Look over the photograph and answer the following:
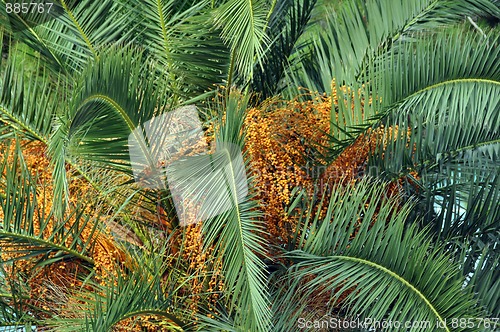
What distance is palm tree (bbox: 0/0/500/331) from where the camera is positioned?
4.51 m

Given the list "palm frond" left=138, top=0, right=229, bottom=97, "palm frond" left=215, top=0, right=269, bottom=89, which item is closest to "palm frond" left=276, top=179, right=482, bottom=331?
"palm frond" left=215, top=0, right=269, bottom=89

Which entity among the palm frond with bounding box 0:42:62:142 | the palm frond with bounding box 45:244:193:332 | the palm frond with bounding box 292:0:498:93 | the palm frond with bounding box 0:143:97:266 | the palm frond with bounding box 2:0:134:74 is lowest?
the palm frond with bounding box 45:244:193:332

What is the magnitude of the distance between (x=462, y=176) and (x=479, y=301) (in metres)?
1.22

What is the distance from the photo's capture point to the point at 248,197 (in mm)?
4602

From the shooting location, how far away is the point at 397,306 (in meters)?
4.33

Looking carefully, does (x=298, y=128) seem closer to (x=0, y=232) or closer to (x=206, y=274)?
(x=206, y=274)

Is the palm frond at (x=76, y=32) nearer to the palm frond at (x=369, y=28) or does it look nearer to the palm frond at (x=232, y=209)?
the palm frond at (x=369, y=28)

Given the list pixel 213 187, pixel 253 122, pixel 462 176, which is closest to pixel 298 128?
pixel 253 122

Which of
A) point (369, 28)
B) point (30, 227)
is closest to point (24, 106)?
point (30, 227)

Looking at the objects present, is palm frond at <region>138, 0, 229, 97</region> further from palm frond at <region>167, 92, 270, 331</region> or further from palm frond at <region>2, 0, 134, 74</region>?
palm frond at <region>167, 92, 270, 331</region>

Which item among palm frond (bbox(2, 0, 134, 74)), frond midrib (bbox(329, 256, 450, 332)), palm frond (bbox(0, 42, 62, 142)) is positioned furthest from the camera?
palm frond (bbox(2, 0, 134, 74))

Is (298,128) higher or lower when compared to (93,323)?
higher

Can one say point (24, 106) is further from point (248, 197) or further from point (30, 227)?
point (248, 197)

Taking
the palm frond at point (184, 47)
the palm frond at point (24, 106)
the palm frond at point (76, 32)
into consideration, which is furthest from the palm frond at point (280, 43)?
the palm frond at point (24, 106)
